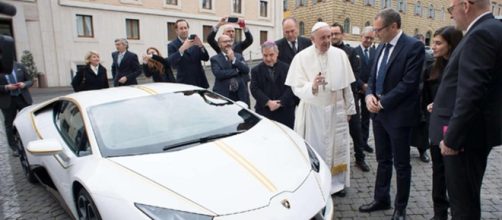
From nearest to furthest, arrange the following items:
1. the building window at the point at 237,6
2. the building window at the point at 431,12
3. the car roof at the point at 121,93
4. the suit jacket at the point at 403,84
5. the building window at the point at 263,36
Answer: the suit jacket at the point at 403,84 < the car roof at the point at 121,93 < the building window at the point at 237,6 < the building window at the point at 263,36 < the building window at the point at 431,12

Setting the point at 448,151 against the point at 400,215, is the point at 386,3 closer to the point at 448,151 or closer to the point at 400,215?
the point at 400,215

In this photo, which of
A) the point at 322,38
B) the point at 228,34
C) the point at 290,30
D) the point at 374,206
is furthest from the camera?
the point at 228,34

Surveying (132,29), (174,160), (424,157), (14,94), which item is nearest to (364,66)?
(424,157)

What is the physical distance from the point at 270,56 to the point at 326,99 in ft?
2.92

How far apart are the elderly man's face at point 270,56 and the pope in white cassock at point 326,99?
339 millimetres

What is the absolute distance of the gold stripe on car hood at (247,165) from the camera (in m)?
2.33

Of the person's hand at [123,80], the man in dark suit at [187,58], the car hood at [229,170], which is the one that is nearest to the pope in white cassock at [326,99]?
the car hood at [229,170]

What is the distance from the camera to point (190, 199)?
2148 mm

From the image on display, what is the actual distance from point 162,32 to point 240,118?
2370 centimetres

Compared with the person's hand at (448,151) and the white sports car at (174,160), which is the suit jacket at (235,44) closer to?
the white sports car at (174,160)

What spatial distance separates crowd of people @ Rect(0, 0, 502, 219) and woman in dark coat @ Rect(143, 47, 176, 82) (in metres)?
0.02

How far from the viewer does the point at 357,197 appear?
379cm

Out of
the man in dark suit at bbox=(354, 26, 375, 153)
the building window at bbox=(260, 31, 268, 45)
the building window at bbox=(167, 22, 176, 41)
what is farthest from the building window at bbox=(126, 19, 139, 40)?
the man in dark suit at bbox=(354, 26, 375, 153)

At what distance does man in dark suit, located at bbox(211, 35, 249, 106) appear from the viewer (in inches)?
199
